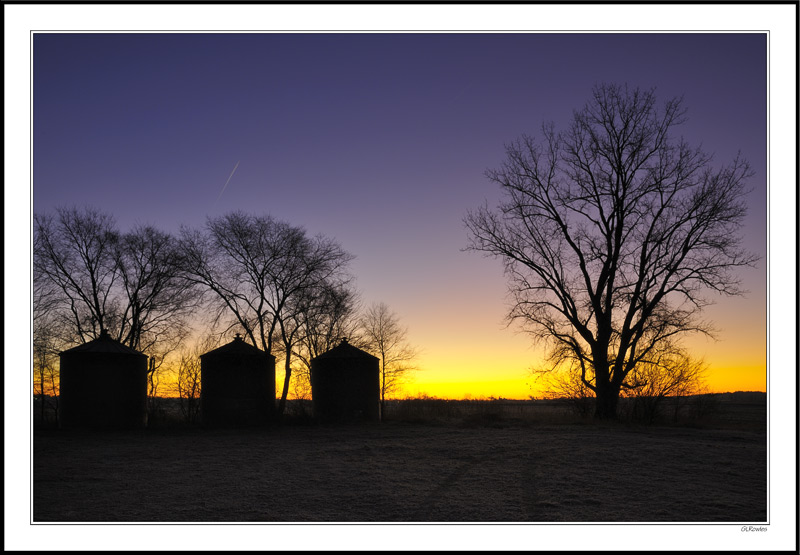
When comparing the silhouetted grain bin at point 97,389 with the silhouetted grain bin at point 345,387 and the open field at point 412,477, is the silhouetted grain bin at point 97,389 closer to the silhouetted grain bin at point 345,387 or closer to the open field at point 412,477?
the open field at point 412,477

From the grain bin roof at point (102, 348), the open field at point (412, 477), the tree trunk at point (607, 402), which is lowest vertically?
the tree trunk at point (607, 402)

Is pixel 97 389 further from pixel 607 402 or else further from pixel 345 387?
pixel 607 402

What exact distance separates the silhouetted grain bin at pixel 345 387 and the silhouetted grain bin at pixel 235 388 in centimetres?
217

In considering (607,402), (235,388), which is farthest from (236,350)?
(607,402)

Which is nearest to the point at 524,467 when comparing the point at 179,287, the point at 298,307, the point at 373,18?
the point at 373,18

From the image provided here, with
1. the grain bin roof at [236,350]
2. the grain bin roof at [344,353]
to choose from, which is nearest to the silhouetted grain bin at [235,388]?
the grain bin roof at [236,350]

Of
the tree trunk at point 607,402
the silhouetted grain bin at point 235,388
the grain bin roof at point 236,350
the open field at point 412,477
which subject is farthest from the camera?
the grain bin roof at point 236,350

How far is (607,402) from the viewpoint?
23.8 m

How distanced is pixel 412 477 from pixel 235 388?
48.1ft

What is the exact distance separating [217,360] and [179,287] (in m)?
12.0

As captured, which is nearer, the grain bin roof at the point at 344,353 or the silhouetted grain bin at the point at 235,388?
the silhouetted grain bin at the point at 235,388

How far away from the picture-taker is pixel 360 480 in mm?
11273

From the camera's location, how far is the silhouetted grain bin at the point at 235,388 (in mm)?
24188

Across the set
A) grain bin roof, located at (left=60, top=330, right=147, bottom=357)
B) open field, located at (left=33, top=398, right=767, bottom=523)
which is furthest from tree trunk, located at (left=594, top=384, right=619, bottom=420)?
grain bin roof, located at (left=60, top=330, right=147, bottom=357)
